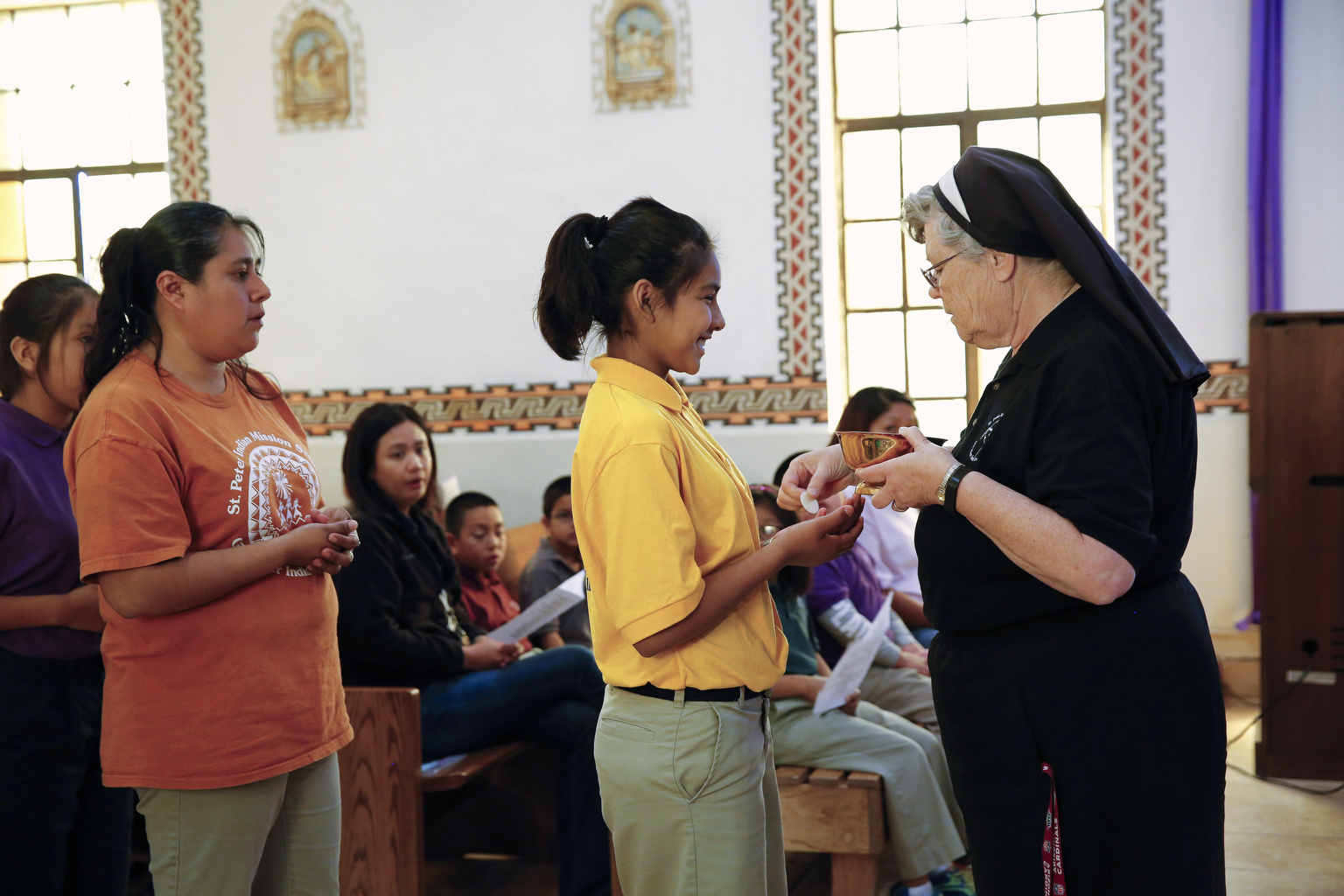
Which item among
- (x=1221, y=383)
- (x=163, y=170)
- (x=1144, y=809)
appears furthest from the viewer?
(x=163, y=170)

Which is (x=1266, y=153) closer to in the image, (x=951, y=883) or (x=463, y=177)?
(x=951, y=883)

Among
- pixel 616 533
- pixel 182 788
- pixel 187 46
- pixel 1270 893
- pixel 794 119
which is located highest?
pixel 187 46

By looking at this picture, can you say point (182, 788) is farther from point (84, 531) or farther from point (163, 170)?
point (163, 170)

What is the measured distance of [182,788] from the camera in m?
1.82

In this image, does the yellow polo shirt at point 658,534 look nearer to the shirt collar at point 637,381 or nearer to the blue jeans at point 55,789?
the shirt collar at point 637,381

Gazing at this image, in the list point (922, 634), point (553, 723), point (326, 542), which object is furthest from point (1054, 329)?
point (922, 634)

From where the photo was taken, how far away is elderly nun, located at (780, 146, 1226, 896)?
155 cm

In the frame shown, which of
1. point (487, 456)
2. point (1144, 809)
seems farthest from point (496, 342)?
point (1144, 809)

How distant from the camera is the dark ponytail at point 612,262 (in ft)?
5.93

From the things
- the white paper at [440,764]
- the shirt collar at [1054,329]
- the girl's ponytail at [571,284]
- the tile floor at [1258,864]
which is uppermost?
the girl's ponytail at [571,284]

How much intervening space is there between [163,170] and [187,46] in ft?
2.78

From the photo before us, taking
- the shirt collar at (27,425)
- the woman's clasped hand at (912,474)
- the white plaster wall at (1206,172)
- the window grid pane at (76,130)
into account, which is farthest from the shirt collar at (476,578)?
the window grid pane at (76,130)

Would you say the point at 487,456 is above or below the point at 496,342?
below

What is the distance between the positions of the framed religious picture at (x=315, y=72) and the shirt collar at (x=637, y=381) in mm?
5125
